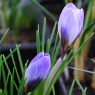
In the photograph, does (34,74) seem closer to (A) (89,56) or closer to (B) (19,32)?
(A) (89,56)

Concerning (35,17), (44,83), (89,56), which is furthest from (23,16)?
(44,83)

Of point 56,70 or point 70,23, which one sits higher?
point 70,23

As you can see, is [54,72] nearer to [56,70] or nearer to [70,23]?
[56,70]

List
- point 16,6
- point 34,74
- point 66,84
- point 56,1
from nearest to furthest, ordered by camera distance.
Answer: point 34,74 → point 66,84 → point 16,6 → point 56,1

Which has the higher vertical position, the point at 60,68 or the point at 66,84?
the point at 60,68

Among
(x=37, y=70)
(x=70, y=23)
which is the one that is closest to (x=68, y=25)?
(x=70, y=23)

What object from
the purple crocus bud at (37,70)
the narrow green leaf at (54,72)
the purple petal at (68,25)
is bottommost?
the narrow green leaf at (54,72)
